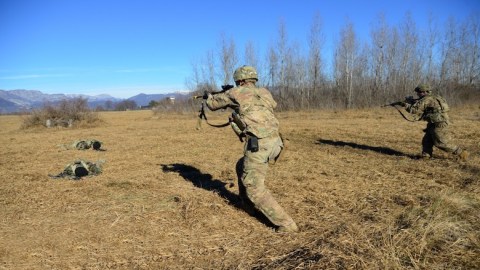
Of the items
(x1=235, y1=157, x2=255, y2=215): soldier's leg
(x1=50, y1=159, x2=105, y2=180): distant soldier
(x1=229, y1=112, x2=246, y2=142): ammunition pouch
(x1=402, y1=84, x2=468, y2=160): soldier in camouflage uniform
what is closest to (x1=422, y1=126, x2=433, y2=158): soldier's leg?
(x1=402, y1=84, x2=468, y2=160): soldier in camouflage uniform

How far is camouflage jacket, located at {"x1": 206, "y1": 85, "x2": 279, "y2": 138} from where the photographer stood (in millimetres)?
4770

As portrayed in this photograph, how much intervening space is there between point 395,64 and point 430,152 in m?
30.8

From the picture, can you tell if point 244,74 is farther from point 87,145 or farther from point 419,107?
point 87,145

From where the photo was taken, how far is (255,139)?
4.63 metres

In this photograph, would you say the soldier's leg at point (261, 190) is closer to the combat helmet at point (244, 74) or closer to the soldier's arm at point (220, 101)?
the soldier's arm at point (220, 101)

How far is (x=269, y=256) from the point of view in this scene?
12.1ft

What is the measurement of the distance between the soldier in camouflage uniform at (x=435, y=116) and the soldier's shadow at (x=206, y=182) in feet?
16.6

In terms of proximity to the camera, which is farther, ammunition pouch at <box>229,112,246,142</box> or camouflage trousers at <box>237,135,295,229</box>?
ammunition pouch at <box>229,112,246,142</box>

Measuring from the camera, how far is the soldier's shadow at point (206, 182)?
5.35m

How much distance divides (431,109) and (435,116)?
19cm

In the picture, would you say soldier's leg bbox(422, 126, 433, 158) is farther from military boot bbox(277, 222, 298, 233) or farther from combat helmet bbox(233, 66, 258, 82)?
military boot bbox(277, 222, 298, 233)

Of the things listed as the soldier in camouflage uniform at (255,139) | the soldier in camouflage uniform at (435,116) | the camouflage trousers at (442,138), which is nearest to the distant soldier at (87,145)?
the soldier in camouflage uniform at (255,139)

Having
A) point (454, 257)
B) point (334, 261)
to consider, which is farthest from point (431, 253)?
point (334, 261)

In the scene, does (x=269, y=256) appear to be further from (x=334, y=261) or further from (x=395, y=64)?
(x=395, y=64)
